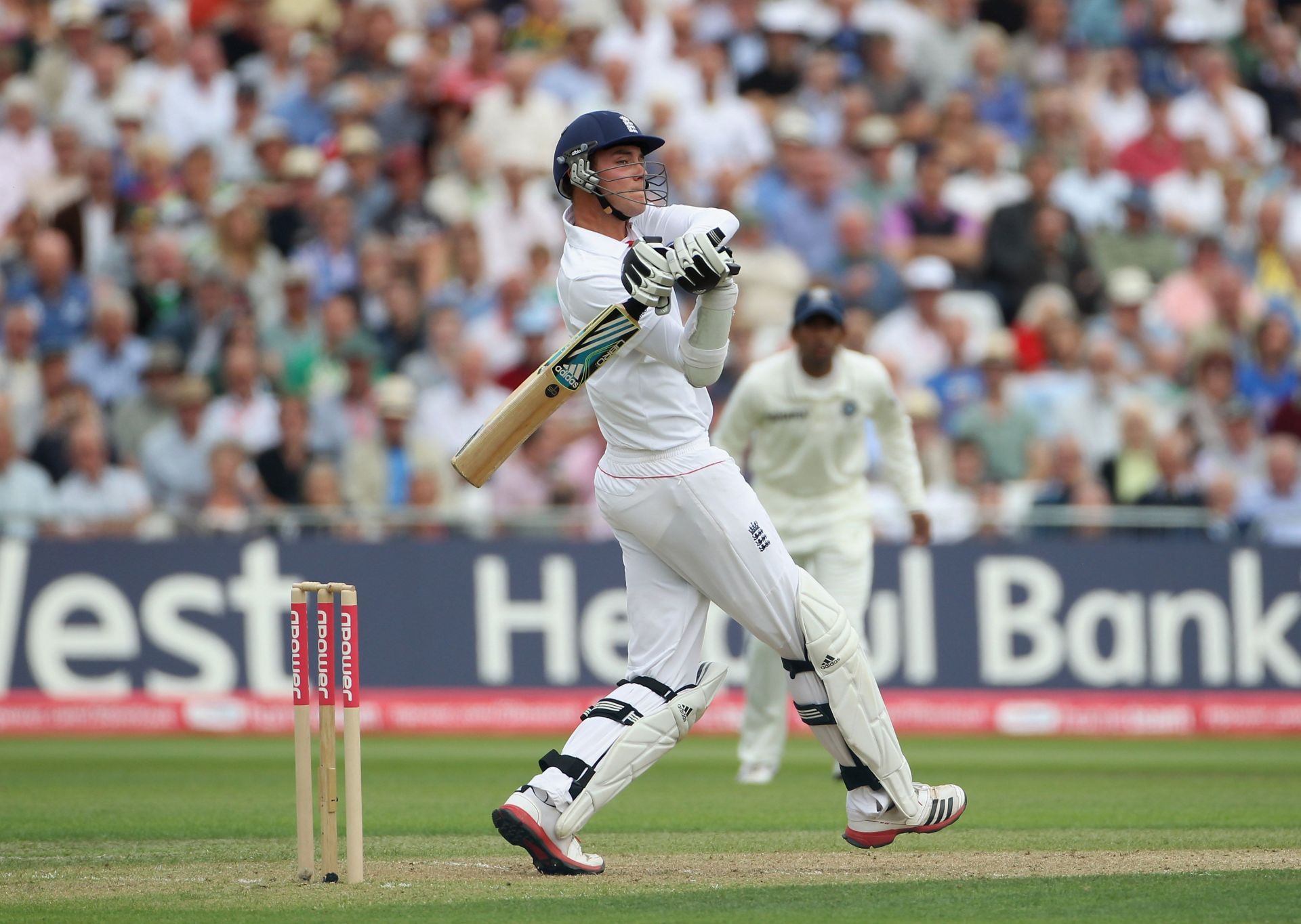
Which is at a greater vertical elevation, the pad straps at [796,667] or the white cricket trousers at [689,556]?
the white cricket trousers at [689,556]

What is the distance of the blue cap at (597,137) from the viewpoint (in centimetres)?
626

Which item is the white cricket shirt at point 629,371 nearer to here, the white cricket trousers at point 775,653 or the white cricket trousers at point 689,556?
the white cricket trousers at point 689,556

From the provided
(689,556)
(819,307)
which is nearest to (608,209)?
(689,556)

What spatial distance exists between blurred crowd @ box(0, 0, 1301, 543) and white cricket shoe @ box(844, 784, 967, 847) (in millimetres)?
6797

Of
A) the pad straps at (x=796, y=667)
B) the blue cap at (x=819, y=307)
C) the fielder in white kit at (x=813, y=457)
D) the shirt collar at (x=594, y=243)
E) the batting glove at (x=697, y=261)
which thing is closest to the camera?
the batting glove at (x=697, y=261)

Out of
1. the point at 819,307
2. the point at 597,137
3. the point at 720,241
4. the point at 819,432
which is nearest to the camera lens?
the point at 720,241

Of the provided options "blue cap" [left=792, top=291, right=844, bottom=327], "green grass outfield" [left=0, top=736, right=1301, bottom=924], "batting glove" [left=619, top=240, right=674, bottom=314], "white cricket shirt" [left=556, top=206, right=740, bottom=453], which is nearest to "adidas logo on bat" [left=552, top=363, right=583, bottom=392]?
"white cricket shirt" [left=556, top=206, right=740, bottom=453]

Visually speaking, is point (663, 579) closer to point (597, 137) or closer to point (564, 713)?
point (597, 137)

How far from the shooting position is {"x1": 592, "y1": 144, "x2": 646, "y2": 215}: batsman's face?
631 centimetres

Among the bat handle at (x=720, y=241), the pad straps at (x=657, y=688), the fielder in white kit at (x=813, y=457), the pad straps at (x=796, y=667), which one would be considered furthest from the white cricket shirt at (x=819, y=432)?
the bat handle at (x=720, y=241)

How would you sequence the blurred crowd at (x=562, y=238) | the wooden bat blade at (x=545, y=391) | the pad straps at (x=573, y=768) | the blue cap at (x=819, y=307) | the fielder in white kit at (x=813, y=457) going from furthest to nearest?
the blurred crowd at (x=562, y=238) < the fielder in white kit at (x=813, y=457) < the blue cap at (x=819, y=307) < the pad straps at (x=573, y=768) < the wooden bat blade at (x=545, y=391)

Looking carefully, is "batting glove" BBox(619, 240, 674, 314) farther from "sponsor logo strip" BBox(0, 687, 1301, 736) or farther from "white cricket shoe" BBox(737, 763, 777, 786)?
"sponsor logo strip" BBox(0, 687, 1301, 736)

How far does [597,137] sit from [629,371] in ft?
2.56

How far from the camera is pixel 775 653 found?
368 inches
